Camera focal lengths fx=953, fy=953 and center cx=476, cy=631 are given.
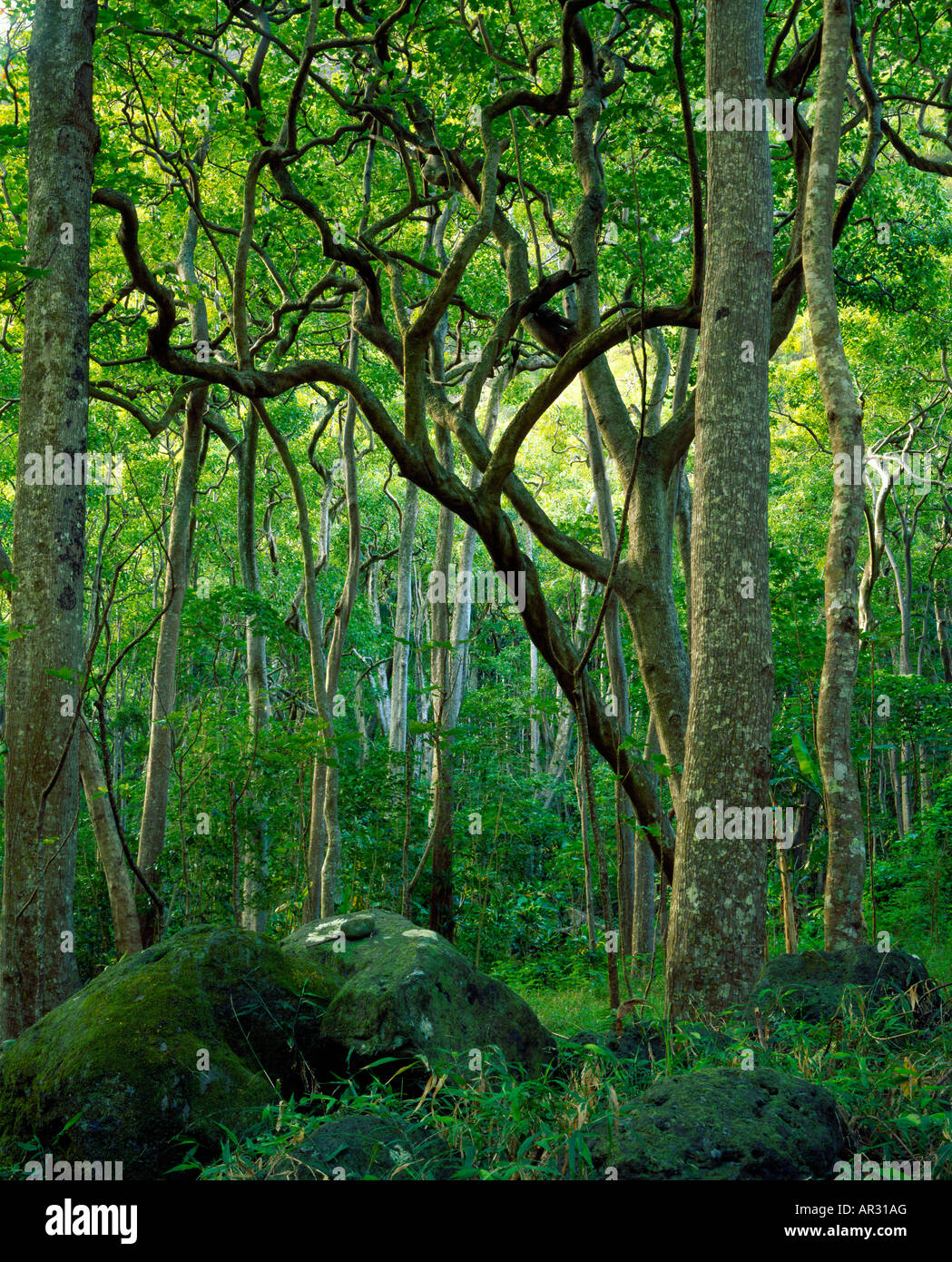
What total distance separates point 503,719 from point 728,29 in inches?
542

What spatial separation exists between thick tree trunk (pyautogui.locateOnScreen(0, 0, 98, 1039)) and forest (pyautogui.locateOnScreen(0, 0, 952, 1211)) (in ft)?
0.07

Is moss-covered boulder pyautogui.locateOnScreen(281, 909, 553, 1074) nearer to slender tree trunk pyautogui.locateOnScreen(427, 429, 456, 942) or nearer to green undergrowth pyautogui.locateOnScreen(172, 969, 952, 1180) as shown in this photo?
green undergrowth pyautogui.locateOnScreen(172, 969, 952, 1180)

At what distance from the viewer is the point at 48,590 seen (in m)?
5.33

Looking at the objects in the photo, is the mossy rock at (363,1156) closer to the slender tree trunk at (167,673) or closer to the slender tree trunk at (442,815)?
the slender tree trunk at (167,673)

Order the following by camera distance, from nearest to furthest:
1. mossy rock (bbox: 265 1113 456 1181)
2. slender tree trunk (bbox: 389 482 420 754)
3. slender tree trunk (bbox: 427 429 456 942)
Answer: mossy rock (bbox: 265 1113 456 1181)
slender tree trunk (bbox: 427 429 456 942)
slender tree trunk (bbox: 389 482 420 754)

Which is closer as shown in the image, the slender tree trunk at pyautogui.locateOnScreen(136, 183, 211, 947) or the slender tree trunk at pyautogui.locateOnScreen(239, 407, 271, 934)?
the slender tree trunk at pyautogui.locateOnScreen(136, 183, 211, 947)

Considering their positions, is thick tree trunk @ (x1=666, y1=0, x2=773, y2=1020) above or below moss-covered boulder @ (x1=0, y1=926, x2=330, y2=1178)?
above

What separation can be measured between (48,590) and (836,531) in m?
4.72

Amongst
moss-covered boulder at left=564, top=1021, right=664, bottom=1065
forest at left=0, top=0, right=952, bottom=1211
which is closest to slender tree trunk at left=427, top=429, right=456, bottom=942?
forest at left=0, top=0, right=952, bottom=1211

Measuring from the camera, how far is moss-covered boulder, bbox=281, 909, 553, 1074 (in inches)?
156

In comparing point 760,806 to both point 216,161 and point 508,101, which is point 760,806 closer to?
point 508,101

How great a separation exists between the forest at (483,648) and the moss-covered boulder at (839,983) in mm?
21

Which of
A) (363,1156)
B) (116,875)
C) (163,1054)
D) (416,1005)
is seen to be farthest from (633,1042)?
(116,875)

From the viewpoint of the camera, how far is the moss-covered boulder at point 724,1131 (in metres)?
2.60
